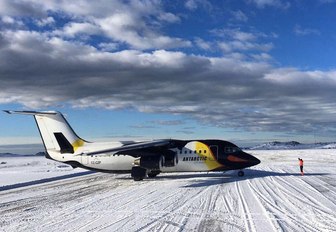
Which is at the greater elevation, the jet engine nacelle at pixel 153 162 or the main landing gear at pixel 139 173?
the jet engine nacelle at pixel 153 162

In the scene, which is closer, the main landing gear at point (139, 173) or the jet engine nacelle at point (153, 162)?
the main landing gear at point (139, 173)

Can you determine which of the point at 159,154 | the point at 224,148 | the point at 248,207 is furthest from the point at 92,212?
the point at 224,148

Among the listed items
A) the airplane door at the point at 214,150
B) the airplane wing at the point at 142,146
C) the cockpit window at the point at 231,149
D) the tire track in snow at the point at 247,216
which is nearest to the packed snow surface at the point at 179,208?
the tire track in snow at the point at 247,216

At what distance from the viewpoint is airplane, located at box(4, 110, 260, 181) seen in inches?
1041

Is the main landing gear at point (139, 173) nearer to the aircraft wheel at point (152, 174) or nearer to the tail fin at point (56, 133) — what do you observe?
the aircraft wheel at point (152, 174)

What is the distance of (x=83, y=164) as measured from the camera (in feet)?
90.6

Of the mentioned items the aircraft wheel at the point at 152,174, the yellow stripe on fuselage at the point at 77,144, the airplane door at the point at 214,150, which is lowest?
the aircraft wheel at the point at 152,174

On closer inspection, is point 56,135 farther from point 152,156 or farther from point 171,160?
point 171,160

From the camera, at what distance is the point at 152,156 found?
87.5ft

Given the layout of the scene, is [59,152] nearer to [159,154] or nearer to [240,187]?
[159,154]

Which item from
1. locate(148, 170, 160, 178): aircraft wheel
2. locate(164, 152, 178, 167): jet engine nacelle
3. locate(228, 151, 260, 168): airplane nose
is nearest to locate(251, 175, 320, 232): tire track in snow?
locate(228, 151, 260, 168): airplane nose

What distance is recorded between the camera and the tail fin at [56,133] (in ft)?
93.2

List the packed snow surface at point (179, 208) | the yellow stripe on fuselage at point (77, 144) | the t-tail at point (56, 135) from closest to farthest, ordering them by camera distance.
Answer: the packed snow surface at point (179, 208) < the t-tail at point (56, 135) < the yellow stripe on fuselage at point (77, 144)

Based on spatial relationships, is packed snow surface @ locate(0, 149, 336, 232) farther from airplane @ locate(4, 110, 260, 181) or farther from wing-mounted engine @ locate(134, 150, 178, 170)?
wing-mounted engine @ locate(134, 150, 178, 170)
